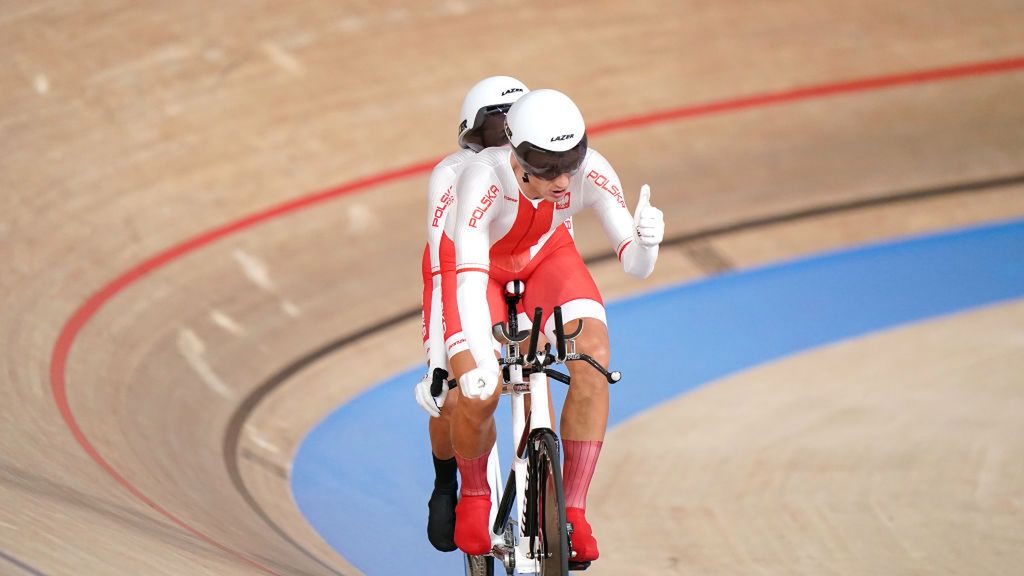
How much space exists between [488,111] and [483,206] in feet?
1.04

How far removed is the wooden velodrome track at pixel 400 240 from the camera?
3.78 m

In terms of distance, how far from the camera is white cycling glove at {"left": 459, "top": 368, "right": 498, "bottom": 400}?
116 inches

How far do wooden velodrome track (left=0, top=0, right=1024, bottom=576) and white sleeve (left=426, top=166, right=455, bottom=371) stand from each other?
64 centimetres

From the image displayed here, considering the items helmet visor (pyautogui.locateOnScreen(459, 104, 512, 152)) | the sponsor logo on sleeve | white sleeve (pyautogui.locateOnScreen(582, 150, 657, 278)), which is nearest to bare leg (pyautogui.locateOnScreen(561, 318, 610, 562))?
white sleeve (pyautogui.locateOnScreen(582, 150, 657, 278))

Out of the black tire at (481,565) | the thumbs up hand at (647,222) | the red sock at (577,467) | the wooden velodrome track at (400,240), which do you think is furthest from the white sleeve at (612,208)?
the wooden velodrome track at (400,240)

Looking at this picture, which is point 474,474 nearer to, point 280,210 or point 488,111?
point 488,111

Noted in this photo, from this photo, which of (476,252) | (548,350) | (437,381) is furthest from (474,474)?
(476,252)

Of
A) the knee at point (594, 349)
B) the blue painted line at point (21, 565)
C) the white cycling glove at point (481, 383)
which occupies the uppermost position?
the knee at point (594, 349)

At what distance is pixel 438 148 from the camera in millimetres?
6219

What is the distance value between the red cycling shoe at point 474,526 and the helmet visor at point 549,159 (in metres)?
0.82

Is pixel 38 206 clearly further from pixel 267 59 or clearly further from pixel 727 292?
pixel 727 292

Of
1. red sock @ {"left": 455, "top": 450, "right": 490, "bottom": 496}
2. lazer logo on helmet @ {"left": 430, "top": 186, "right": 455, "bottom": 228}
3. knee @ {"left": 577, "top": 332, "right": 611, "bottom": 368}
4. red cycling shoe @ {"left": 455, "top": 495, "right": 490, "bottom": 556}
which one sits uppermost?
lazer logo on helmet @ {"left": 430, "top": 186, "right": 455, "bottom": 228}

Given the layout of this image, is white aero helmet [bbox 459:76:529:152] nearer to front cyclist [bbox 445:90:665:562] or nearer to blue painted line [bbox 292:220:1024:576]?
front cyclist [bbox 445:90:665:562]

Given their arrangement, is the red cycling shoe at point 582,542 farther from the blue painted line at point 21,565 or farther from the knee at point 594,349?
the blue painted line at point 21,565
